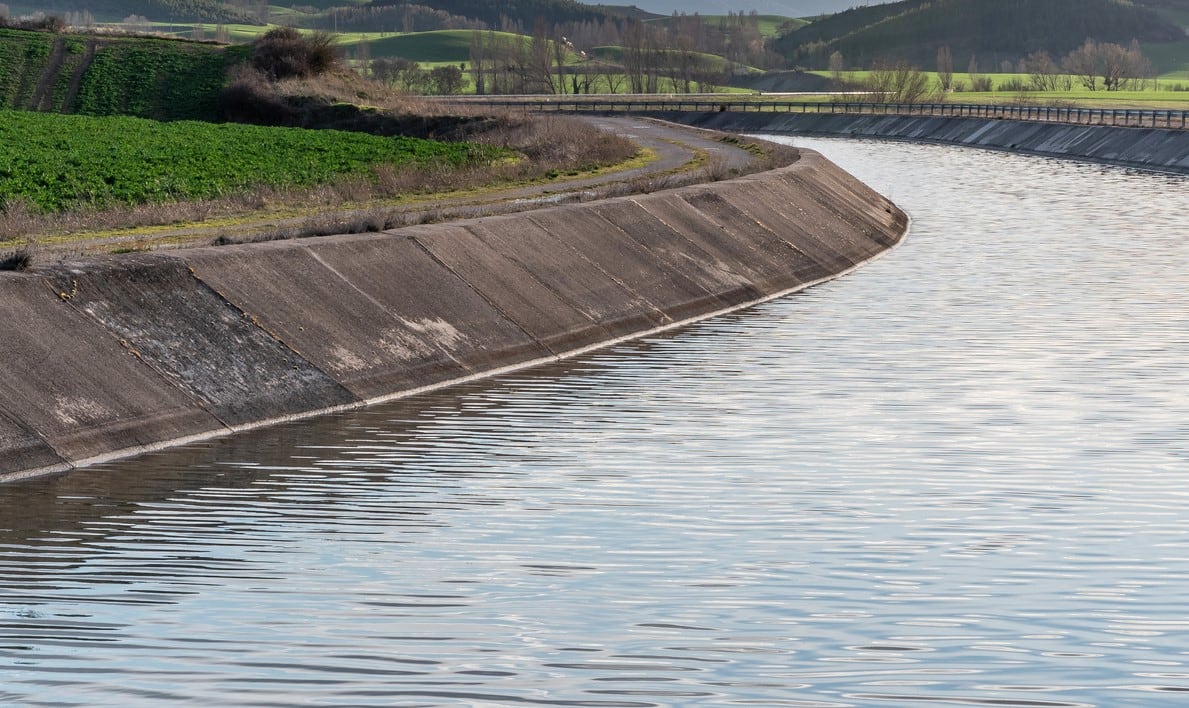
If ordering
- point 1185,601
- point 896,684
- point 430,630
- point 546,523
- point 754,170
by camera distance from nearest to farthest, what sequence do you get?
point 896,684 → point 430,630 → point 1185,601 → point 546,523 → point 754,170

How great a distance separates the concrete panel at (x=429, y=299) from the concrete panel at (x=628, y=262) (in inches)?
208

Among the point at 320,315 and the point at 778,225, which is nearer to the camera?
the point at 320,315

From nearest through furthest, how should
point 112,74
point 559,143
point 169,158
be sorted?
point 169,158 < point 559,143 < point 112,74

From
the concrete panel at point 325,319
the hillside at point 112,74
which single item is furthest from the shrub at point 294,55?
the concrete panel at point 325,319

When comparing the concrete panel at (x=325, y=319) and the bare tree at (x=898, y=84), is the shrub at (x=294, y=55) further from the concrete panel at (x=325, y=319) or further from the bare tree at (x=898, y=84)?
the bare tree at (x=898, y=84)

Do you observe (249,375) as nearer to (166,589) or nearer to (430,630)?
(166,589)

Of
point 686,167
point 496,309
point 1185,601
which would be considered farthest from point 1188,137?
point 1185,601

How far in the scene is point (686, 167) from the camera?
6138 cm

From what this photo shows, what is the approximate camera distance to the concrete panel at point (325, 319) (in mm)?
24156

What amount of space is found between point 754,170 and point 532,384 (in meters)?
32.0

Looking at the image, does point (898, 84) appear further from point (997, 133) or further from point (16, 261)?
point (16, 261)

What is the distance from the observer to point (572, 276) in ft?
108

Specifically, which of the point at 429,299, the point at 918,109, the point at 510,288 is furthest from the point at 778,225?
the point at 918,109

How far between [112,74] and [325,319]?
88764mm
